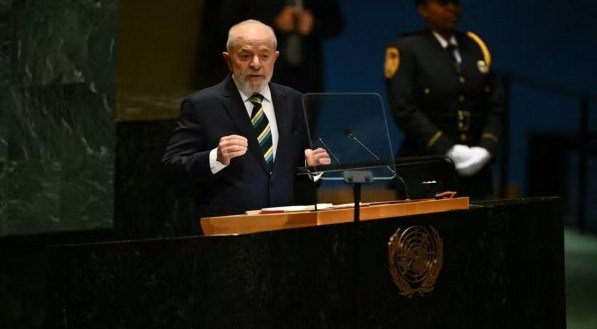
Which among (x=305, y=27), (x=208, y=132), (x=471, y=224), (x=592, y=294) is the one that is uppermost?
(x=305, y=27)

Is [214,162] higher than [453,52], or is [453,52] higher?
[453,52]

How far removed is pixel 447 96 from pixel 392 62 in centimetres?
26

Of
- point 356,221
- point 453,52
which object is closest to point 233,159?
point 356,221

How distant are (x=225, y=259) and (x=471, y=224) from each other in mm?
956

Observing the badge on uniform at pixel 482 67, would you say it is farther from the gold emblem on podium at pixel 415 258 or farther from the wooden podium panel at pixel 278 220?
the wooden podium panel at pixel 278 220

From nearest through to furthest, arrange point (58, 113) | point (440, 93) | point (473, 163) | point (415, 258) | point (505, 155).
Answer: point (415, 258)
point (473, 163)
point (440, 93)
point (58, 113)
point (505, 155)

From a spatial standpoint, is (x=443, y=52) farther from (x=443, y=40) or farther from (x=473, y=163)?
(x=473, y=163)

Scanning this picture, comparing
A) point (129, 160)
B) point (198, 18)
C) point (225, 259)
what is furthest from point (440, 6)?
point (225, 259)

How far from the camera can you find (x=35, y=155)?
5125mm

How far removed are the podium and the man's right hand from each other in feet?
1.20

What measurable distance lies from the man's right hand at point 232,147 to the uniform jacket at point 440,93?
1.61 metres

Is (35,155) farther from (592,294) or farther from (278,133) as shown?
(592,294)

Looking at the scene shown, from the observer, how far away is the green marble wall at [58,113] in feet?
Answer: 16.6

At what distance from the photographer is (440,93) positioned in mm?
4637
